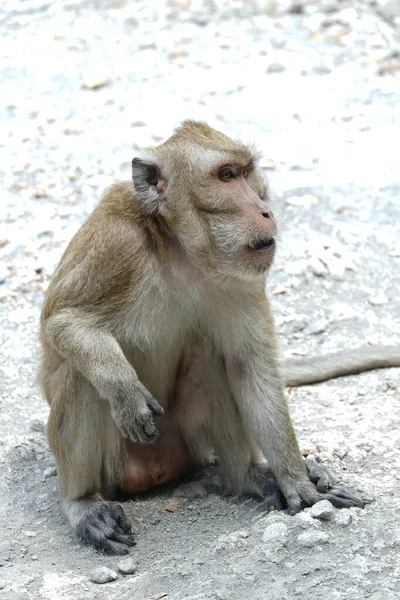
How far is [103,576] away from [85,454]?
66cm

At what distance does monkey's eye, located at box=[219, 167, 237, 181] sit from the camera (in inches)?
187

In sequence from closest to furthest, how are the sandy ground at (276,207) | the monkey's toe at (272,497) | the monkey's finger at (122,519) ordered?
the sandy ground at (276,207), the monkey's finger at (122,519), the monkey's toe at (272,497)

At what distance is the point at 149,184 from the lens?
487 cm

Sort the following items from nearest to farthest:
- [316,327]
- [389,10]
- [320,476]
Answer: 1. [320,476]
2. [316,327]
3. [389,10]

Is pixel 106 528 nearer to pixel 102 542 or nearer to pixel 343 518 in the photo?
pixel 102 542

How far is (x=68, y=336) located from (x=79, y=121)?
198 inches

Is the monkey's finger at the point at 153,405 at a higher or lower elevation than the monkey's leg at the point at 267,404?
higher

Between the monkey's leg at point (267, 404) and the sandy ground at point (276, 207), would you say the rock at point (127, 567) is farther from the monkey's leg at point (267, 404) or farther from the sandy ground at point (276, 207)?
the monkey's leg at point (267, 404)

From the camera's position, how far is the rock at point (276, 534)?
448 centimetres

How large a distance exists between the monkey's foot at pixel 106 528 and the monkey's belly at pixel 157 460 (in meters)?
0.32

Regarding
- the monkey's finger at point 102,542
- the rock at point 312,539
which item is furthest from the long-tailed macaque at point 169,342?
the rock at point 312,539

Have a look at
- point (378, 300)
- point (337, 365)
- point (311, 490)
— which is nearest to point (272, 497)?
point (311, 490)

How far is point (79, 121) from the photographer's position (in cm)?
944

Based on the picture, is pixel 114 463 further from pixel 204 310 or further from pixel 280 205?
pixel 280 205
